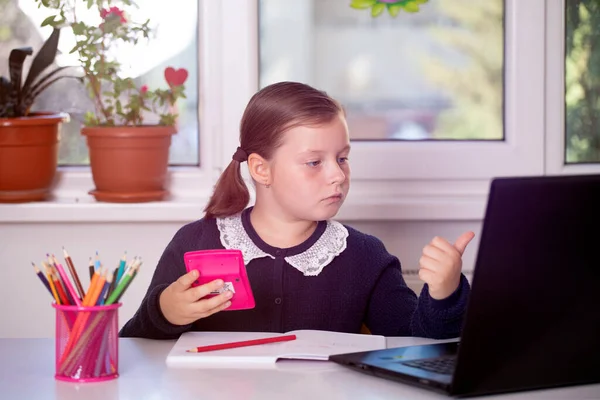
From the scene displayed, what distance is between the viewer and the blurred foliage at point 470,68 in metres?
2.43

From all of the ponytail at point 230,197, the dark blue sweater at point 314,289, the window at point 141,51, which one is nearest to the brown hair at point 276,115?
the ponytail at point 230,197

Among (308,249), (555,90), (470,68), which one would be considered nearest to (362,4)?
(470,68)

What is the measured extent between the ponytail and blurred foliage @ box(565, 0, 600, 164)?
1.05 metres

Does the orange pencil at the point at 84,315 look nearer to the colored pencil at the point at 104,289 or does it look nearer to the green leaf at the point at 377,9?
the colored pencil at the point at 104,289

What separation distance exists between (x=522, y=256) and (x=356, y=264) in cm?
85

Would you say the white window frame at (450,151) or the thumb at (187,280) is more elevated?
the white window frame at (450,151)

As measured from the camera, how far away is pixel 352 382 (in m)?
1.19

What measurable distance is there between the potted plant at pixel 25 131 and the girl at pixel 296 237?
64 cm

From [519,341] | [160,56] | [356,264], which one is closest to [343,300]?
[356,264]

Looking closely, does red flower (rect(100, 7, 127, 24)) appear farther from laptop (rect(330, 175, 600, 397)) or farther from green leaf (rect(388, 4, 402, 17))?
laptop (rect(330, 175, 600, 397))

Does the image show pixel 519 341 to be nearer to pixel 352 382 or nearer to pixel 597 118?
pixel 352 382

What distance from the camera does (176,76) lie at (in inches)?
92.0

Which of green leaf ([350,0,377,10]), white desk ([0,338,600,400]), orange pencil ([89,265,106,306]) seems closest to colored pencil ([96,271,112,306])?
orange pencil ([89,265,106,306])

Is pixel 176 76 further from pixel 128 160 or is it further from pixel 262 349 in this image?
pixel 262 349
